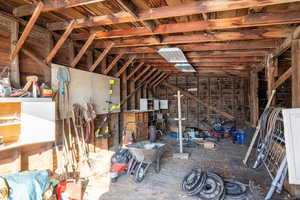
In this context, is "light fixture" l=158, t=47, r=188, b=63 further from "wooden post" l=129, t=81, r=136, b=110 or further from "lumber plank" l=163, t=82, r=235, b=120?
"lumber plank" l=163, t=82, r=235, b=120

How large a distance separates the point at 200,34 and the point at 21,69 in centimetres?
345

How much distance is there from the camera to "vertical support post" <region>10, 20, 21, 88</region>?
8.89ft

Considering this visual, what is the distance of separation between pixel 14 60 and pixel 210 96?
25.7ft

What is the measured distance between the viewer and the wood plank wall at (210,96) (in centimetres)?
807

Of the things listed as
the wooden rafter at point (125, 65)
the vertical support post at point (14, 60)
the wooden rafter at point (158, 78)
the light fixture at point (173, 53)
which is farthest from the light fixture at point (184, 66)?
the vertical support post at point (14, 60)

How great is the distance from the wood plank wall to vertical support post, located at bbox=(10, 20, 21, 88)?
278 inches

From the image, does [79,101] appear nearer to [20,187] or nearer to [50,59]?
[50,59]

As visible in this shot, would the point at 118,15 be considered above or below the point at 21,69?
above

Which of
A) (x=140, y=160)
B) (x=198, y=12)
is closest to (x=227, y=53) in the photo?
(x=198, y=12)

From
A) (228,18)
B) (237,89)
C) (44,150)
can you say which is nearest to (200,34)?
(228,18)

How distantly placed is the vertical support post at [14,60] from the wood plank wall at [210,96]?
23.1 feet

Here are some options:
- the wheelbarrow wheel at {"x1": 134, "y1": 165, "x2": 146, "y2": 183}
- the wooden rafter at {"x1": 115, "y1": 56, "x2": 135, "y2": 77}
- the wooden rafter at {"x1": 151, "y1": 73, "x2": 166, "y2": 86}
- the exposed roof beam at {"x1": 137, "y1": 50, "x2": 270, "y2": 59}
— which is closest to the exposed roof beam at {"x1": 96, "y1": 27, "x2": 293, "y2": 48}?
the exposed roof beam at {"x1": 137, "y1": 50, "x2": 270, "y2": 59}

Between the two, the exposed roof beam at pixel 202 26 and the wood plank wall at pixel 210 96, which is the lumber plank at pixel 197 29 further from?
the wood plank wall at pixel 210 96

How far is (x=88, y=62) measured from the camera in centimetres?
448
